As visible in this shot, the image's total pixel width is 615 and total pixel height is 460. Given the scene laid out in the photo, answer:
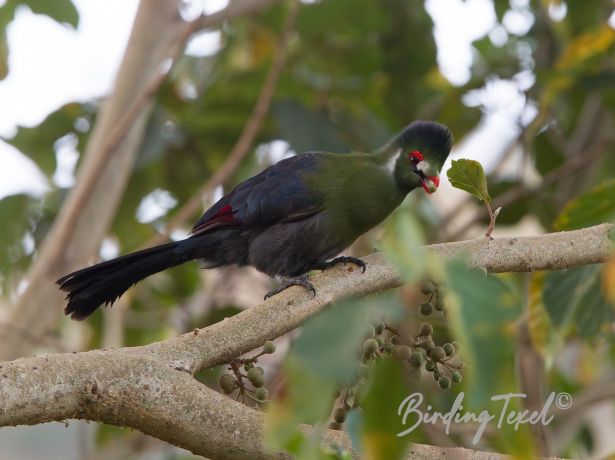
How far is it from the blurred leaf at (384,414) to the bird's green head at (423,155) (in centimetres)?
228

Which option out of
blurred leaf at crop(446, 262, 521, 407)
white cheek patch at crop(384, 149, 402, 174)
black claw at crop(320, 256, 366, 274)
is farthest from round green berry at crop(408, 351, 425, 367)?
white cheek patch at crop(384, 149, 402, 174)

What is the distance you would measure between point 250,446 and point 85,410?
31 centimetres

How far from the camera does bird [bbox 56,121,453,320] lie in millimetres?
3193

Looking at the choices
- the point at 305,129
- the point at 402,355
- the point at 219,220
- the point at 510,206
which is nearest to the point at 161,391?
the point at 402,355

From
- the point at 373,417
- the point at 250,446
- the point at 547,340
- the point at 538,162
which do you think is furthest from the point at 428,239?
the point at 373,417

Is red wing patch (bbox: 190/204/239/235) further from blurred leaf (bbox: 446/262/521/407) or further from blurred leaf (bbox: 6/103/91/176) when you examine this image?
blurred leaf (bbox: 446/262/521/407)

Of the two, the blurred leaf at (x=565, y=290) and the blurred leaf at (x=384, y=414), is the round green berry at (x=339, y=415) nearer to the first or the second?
the blurred leaf at (x=384, y=414)

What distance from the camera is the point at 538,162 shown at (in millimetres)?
4465

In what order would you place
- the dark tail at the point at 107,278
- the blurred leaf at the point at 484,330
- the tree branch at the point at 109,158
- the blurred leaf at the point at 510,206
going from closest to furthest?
the blurred leaf at the point at 484,330 < the dark tail at the point at 107,278 < the tree branch at the point at 109,158 < the blurred leaf at the point at 510,206

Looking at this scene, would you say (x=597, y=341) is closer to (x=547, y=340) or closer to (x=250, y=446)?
(x=547, y=340)

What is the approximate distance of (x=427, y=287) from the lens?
2004 mm

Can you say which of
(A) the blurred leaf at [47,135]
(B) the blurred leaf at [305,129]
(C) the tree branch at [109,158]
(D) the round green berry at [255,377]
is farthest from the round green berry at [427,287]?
(A) the blurred leaf at [47,135]

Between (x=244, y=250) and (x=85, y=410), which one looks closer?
(x=85, y=410)

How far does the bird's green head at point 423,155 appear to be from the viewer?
3.26 meters
